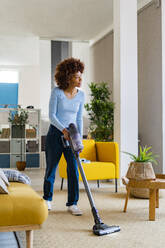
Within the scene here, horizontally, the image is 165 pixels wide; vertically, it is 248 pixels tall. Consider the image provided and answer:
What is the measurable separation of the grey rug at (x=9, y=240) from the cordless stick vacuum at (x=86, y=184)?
2.00 feet

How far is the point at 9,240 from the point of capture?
2.37m

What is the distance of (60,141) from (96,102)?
85.5 inches

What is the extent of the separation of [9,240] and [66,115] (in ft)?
4.19

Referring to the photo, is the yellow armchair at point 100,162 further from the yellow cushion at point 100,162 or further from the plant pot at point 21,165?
the plant pot at point 21,165

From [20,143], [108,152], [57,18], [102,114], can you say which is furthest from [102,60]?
[108,152]

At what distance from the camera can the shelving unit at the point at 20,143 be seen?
23.5ft

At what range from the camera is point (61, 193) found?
4391mm

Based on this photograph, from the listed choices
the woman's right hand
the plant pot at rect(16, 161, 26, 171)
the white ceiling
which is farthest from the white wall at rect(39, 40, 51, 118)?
the woman's right hand

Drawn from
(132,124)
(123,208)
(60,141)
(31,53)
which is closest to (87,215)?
(123,208)

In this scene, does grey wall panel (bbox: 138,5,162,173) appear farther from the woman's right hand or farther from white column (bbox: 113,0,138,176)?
the woman's right hand

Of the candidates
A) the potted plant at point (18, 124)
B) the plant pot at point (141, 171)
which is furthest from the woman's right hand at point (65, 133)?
the potted plant at point (18, 124)

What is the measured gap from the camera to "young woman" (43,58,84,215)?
319 centimetres

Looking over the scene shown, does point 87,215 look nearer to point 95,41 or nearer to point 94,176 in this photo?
point 94,176

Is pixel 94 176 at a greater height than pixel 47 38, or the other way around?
pixel 47 38
